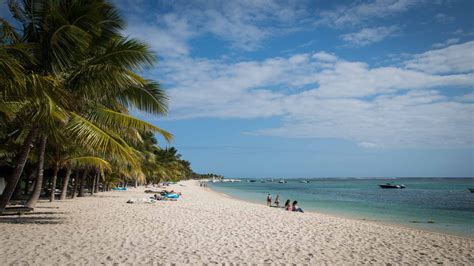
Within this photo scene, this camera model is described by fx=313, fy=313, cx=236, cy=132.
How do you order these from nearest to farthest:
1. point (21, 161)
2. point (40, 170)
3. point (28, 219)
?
point (21, 161)
point (28, 219)
point (40, 170)

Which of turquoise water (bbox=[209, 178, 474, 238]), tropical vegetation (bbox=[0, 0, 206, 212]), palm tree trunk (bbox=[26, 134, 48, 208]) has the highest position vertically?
tropical vegetation (bbox=[0, 0, 206, 212])

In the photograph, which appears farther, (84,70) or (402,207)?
(402,207)

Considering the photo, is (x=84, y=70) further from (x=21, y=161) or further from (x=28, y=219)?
(x=28, y=219)

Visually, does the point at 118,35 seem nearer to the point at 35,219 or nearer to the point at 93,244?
the point at 93,244

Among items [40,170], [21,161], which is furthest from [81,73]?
[40,170]

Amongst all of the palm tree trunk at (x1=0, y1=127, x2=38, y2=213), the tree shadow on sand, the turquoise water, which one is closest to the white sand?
the tree shadow on sand

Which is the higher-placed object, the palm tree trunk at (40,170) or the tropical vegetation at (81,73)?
the tropical vegetation at (81,73)

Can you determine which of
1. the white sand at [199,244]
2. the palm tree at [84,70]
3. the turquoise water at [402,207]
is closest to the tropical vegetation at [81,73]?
the palm tree at [84,70]

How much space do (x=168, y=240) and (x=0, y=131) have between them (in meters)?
8.32

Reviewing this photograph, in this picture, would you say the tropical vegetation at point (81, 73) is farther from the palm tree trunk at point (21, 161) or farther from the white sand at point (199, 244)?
the white sand at point (199, 244)

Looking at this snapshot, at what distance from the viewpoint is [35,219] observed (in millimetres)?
10258

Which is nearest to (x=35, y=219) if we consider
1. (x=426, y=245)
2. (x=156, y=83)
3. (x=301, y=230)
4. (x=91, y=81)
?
(x=91, y=81)

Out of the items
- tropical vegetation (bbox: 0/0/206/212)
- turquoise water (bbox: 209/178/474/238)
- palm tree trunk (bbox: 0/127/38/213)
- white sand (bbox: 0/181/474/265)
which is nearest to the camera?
white sand (bbox: 0/181/474/265)

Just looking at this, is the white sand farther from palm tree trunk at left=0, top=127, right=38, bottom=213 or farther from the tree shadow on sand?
palm tree trunk at left=0, top=127, right=38, bottom=213
